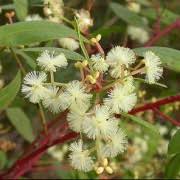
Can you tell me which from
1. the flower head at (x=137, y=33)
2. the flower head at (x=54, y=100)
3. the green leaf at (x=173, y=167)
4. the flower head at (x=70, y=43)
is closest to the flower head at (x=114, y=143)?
the flower head at (x=54, y=100)

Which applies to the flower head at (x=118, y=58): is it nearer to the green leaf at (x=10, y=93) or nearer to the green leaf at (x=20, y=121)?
the green leaf at (x=10, y=93)

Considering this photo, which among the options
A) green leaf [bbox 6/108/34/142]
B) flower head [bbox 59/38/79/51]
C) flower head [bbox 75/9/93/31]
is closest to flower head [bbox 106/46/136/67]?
flower head [bbox 75/9/93/31]

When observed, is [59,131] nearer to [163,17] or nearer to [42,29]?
[42,29]

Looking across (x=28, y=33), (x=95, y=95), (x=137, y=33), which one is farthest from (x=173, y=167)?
(x=137, y=33)

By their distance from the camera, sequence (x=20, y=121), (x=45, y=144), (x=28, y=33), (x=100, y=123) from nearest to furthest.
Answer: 1. (x=100, y=123)
2. (x=28, y=33)
3. (x=45, y=144)
4. (x=20, y=121)

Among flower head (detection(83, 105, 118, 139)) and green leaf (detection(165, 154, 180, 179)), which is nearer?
flower head (detection(83, 105, 118, 139))

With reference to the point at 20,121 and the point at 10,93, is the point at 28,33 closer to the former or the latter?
the point at 10,93

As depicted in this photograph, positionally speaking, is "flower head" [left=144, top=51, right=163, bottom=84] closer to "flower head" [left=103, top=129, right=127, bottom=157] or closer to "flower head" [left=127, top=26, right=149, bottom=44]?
"flower head" [left=103, top=129, right=127, bottom=157]

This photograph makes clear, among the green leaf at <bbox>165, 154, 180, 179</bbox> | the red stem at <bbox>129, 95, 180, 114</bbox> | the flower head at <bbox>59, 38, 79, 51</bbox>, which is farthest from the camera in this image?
the flower head at <bbox>59, 38, 79, 51</bbox>
